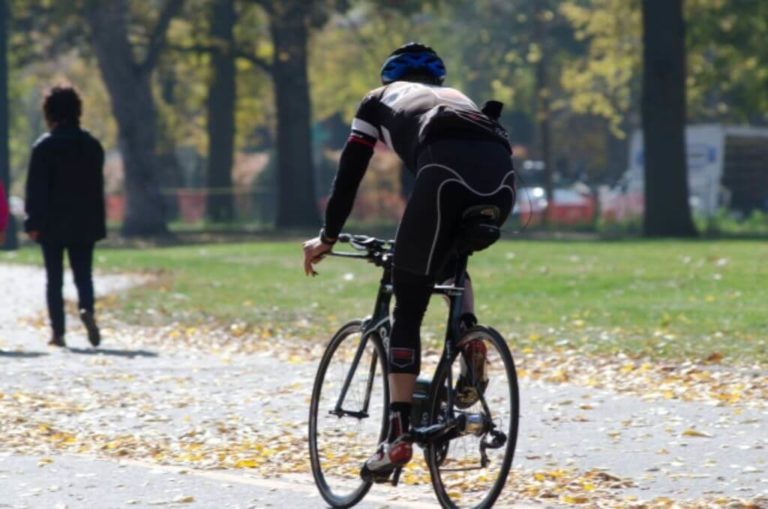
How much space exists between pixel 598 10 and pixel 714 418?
127 feet

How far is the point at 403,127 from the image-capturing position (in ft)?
22.5

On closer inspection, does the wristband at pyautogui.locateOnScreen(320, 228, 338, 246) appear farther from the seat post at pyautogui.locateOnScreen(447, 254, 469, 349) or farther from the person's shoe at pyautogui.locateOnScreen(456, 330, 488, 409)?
the person's shoe at pyautogui.locateOnScreen(456, 330, 488, 409)

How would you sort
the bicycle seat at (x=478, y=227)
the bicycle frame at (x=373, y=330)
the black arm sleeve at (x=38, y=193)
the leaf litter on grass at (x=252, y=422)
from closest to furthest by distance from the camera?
the bicycle seat at (x=478, y=227) < the bicycle frame at (x=373, y=330) < the leaf litter on grass at (x=252, y=422) < the black arm sleeve at (x=38, y=193)

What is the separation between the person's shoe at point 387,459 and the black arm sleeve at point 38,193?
736cm

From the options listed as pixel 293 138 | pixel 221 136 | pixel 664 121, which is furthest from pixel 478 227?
pixel 221 136

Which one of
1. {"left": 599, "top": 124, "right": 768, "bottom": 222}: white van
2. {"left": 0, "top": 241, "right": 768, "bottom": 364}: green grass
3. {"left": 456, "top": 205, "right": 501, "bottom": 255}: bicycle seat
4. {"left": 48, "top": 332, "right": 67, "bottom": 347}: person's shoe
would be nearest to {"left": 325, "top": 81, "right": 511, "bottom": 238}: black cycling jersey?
{"left": 456, "top": 205, "right": 501, "bottom": 255}: bicycle seat

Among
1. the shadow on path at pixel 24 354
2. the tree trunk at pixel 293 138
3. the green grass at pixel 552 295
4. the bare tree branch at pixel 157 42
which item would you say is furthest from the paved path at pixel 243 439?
the tree trunk at pixel 293 138

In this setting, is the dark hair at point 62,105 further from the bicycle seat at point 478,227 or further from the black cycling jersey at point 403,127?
the bicycle seat at point 478,227

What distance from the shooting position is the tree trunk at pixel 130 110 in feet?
123

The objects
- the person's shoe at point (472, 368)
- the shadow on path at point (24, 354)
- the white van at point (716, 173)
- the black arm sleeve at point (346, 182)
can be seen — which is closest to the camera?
the person's shoe at point (472, 368)

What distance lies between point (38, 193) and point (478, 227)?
7806mm

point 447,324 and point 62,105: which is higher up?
point 62,105

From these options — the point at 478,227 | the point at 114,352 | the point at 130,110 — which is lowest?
the point at 114,352

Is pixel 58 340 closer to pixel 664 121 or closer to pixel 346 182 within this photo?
pixel 346 182
